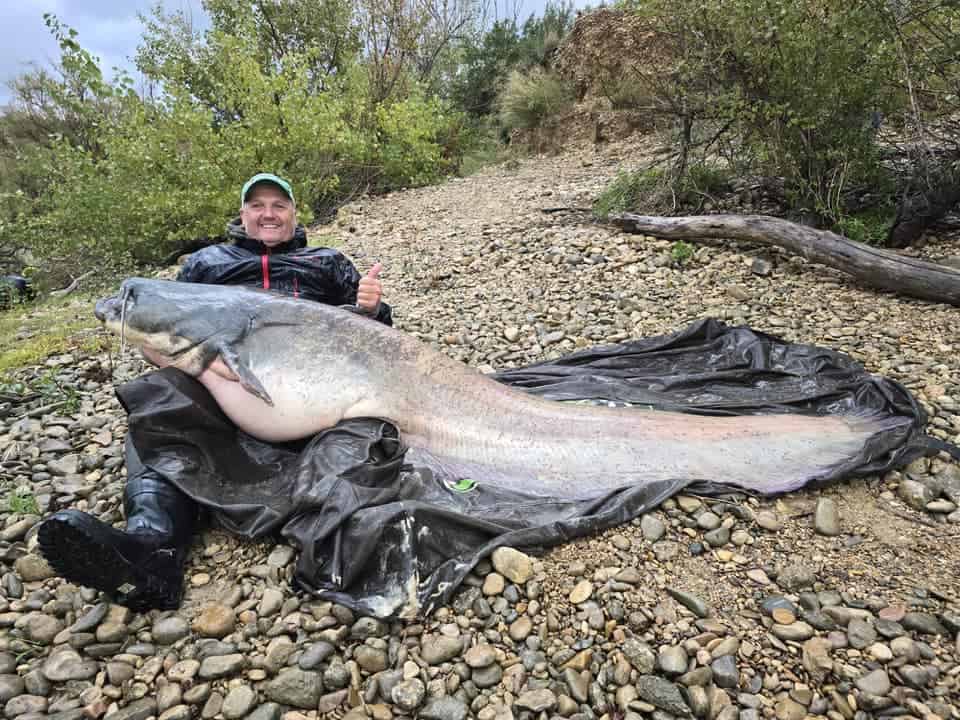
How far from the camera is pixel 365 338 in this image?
268cm

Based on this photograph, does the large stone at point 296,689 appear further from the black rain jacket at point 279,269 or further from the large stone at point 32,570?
the black rain jacket at point 279,269

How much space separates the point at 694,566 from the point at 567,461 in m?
0.63

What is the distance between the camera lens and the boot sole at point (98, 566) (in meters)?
1.59

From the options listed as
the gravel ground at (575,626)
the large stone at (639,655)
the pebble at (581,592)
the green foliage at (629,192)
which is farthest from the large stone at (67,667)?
the green foliage at (629,192)

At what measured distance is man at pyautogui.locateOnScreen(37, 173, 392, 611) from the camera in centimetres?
166

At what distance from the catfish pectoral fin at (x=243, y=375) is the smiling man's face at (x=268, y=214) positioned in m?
1.01

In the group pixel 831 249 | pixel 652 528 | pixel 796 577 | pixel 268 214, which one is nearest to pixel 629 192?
pixel 831 249

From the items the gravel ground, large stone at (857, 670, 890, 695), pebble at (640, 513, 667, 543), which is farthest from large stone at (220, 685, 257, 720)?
large stone at (857, 670, 890, 695)

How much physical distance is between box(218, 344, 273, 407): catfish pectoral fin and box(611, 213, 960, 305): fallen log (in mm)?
4054

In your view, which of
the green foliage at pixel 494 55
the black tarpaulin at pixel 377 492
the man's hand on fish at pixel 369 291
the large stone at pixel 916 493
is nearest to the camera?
the black tarpaulin at pixel 377 492

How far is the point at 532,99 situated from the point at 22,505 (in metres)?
12.2

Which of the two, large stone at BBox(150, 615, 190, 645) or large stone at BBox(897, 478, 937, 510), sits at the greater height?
large stone at BBox(897, 478, 937, 510)

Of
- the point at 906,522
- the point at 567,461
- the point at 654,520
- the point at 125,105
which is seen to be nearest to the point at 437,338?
the point at 567,461

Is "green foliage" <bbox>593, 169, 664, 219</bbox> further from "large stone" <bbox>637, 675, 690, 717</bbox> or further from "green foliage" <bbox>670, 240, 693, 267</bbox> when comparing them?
"large stone" <bbox>637, 675, 690, 717</bbox>
